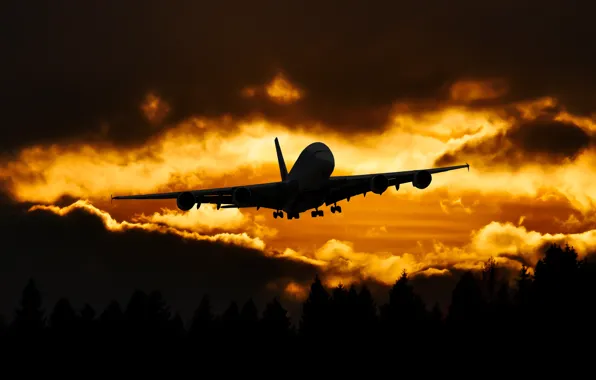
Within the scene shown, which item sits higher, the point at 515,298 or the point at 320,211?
the point at 320,211

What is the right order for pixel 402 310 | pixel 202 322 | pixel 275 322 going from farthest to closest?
pixel 202 322, pixel 275 322, pixel 402 310

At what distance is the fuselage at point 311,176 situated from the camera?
114438 millimetres

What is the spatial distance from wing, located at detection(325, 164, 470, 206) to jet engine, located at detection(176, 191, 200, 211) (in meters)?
13.7

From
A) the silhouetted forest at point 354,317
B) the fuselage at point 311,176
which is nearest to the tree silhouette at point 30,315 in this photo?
the silhouetted forest at point 354,317

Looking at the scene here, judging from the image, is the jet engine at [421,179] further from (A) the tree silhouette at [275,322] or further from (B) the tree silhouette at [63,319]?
(B) the tree silhouette at [63,319]

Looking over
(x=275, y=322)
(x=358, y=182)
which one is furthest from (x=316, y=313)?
(x=358, y=182)

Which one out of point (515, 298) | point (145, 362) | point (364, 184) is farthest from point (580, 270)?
point (145, 362)

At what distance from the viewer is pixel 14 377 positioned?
120 metres

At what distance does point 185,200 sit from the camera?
395 feet

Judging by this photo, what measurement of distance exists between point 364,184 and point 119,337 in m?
32.0

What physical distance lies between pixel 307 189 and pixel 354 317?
1403 cm

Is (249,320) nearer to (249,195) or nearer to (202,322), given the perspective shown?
(202,322)

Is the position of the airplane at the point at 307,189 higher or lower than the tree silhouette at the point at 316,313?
higher

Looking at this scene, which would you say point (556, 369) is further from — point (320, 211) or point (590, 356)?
point (320, 211)
